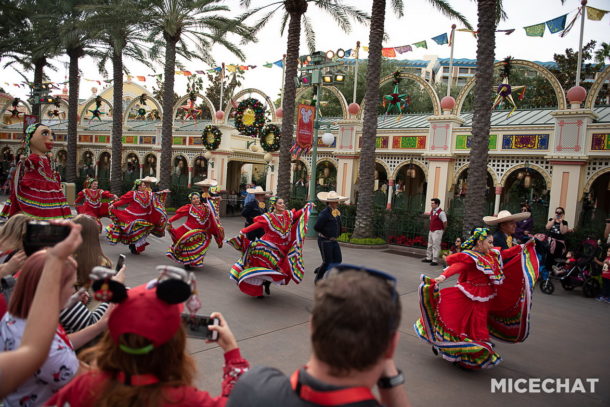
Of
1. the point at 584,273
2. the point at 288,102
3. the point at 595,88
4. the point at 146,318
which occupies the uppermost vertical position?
the point at 595,88

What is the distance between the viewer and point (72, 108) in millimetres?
21703

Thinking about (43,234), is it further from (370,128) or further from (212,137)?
(212,137)

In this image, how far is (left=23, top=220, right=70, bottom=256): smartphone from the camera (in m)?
1.92

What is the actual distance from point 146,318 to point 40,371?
0.76 m

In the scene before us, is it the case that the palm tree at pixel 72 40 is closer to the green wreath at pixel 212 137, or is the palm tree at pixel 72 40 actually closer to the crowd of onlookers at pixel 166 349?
the green wreath at pixel 212 137

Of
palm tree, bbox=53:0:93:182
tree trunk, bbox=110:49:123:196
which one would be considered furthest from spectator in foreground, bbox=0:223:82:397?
tree trunk, bbox=110:49:123:196

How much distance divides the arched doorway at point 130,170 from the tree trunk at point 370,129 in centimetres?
1557

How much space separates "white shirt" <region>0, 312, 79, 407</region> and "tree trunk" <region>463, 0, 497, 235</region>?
9.97 meters

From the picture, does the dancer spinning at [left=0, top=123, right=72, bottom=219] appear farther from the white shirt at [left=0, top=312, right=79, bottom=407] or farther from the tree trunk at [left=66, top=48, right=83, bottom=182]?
the tree trunk at [left=66, top=48, right=83, bottom=182]

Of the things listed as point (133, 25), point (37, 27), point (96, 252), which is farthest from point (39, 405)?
point (37, 27)

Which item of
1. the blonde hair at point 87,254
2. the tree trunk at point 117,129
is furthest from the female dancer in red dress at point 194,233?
the tree trunk at point 117,129

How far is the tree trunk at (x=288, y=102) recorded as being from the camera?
14.0m

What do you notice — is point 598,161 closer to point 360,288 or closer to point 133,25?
point 360,288

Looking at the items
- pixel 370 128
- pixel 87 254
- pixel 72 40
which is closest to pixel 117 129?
pixel 72 40
